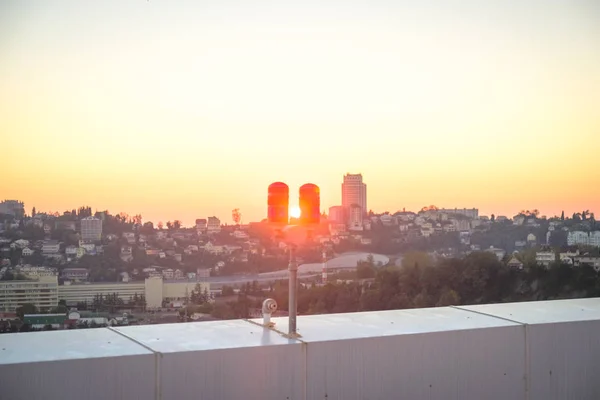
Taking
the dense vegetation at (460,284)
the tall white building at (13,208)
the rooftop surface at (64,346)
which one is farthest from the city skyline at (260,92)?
the rooftop surface at (64,346)

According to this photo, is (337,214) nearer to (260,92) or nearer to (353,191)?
(353,191)

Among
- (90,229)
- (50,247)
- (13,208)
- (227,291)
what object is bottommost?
(227,291)

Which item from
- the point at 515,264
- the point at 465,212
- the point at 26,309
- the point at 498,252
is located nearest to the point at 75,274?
the point at 26,309

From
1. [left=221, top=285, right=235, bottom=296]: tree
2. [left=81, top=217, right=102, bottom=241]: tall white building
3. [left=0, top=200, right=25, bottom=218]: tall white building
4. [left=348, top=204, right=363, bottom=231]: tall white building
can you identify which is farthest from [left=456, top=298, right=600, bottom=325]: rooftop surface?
[left=348, top=204, right=363, bottom=231]: tall white building

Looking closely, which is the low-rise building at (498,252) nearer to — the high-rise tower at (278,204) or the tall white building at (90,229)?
the tall white building at (90,229)

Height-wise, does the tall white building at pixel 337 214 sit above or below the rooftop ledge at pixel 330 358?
above

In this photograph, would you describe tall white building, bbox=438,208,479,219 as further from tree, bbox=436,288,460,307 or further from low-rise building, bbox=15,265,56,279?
low-rise building, bbox=15,265,56,279
